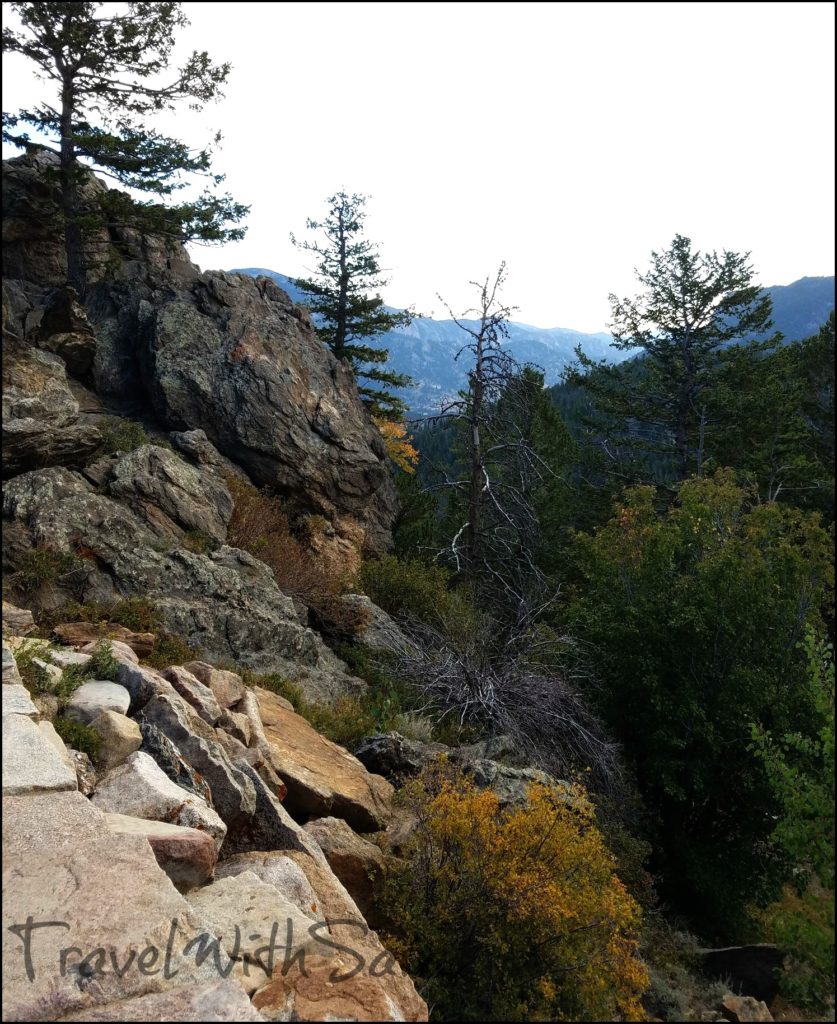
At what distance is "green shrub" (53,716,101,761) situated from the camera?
4.91m

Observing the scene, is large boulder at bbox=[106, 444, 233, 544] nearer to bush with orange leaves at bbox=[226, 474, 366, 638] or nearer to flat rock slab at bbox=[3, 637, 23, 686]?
bush with orange leaves at bbox=[226, 474, 366, 638]

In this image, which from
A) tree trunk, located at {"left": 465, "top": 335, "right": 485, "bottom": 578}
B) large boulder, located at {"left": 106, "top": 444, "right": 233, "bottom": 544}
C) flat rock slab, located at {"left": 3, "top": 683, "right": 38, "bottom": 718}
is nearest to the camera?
flat rock slab, located at {"left": 3, "top": 683, "right": 38, "bottom": 718}

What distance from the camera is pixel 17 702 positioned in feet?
16.1

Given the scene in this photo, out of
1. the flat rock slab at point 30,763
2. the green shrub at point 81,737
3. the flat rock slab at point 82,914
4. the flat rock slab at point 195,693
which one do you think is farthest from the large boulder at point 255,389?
the flat rock slab at point 82,914

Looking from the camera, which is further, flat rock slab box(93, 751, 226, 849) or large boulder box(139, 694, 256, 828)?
large boulder box(139, 694, 256, 828)

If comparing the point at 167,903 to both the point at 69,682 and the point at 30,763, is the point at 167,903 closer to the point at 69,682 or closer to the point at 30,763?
the point at 30,763

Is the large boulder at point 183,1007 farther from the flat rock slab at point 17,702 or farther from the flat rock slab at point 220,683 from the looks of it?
the flat rock slab at point 220,683

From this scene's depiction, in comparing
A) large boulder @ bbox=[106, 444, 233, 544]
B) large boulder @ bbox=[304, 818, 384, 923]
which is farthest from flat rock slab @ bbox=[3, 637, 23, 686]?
large boulder @ bbox=[106, 444, 233, 544]

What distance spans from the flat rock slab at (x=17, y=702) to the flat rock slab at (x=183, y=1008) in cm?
260

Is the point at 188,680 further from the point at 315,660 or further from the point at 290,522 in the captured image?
the point at 290,522

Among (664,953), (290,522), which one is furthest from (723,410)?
(664,953)

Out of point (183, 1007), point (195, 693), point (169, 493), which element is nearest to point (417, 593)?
point (169, 493)

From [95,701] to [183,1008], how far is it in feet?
10.5

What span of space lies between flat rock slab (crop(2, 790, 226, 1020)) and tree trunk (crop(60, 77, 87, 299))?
14440 millimetres
